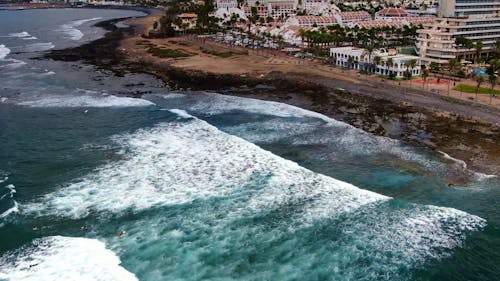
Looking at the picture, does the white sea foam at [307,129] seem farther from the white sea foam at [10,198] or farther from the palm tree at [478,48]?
the palm tree at [478,48]

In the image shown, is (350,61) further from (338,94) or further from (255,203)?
(255,203)

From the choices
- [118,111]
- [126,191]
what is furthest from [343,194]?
[118,111]

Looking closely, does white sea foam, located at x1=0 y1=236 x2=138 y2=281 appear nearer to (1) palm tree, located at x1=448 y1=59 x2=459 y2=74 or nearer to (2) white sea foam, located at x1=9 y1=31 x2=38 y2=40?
(1) palm tree, located at x1=448 y1=59 x2=459 y2=74

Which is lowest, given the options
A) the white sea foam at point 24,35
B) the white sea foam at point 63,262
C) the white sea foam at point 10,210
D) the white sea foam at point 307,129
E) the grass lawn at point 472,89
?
the white sea foam at point 63,262

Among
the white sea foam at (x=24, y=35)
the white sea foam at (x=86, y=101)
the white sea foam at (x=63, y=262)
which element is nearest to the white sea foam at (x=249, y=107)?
the white sea foam at (x=86, y=101)

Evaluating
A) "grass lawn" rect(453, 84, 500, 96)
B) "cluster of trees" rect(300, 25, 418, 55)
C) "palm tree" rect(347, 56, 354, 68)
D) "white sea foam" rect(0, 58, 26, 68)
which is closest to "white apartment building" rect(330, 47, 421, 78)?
"palm tree" rect(347, 56, 354, 68)

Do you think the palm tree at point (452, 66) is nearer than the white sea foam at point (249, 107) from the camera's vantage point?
No

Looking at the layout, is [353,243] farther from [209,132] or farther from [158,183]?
[209,132]
